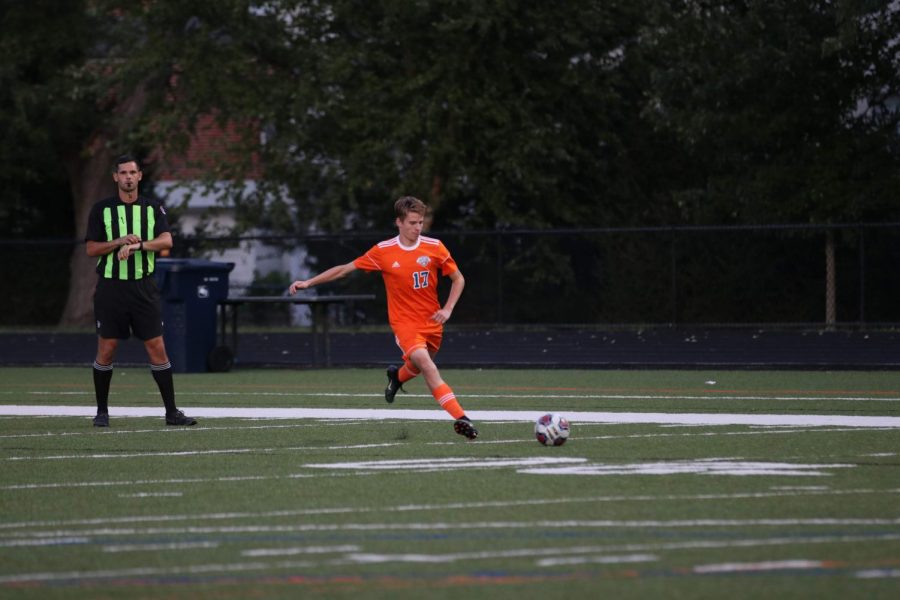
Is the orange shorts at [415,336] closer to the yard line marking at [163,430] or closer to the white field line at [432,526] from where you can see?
the yard line marking at [163,430]

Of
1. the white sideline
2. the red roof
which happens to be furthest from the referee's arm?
the red roof

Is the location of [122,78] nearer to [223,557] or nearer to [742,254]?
[742,254]

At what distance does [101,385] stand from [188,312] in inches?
345

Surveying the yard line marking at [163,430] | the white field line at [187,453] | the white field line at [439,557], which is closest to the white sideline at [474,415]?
the yard line marking at [163,430]

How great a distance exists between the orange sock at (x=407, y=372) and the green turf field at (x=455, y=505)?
40 cm

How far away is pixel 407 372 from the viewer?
45.4ft

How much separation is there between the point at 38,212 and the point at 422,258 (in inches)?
1318

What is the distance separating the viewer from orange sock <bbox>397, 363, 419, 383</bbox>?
13.4 m

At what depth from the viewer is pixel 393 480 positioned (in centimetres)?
981

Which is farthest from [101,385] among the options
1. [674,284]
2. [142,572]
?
[674,284]

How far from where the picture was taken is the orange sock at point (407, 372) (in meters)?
13.4

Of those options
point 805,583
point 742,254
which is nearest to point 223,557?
point 805,583

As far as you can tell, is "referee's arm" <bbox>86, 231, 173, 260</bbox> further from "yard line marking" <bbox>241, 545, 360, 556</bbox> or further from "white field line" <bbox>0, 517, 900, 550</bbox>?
"yard line marking" <bbox>241, 545, 360, 556</bbox>

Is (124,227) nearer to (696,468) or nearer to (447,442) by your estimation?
(447,442)
